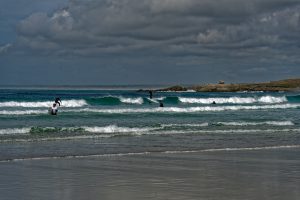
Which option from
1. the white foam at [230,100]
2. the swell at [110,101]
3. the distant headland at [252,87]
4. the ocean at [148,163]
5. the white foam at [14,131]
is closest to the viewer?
the ocean at [148,163]

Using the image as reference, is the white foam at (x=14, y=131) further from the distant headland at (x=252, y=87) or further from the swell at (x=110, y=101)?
the distant headland at (x=252, y=87)

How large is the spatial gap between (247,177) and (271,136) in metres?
13.1

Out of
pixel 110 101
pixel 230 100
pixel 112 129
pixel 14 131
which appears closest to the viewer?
pixel 14 131

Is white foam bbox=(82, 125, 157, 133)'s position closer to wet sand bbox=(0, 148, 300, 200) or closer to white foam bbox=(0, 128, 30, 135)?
white foam bbox=(0, 128, 30, 135)


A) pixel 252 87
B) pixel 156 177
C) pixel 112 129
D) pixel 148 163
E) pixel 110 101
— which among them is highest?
pixel 252 87

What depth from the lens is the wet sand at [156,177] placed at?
34.5ft

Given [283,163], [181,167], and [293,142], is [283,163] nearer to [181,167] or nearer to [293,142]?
[181,167]

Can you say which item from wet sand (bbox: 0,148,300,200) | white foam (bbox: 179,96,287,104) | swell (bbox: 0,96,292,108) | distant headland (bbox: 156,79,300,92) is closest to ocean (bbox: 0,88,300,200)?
wet sand (bbox: 0,148,300,200)

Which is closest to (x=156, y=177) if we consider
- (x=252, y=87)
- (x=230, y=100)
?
(x=230, y=100)

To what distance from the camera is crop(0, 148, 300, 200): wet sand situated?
10.5 meters

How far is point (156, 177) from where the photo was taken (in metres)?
12.6

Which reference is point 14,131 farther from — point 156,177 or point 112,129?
point 156,177

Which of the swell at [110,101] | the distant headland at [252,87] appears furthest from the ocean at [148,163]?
the distant headland at [252,87]

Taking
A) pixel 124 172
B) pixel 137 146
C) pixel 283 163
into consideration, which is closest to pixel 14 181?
pixel 124 172
